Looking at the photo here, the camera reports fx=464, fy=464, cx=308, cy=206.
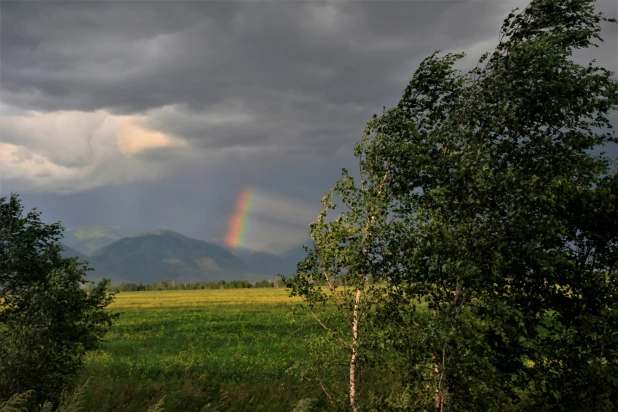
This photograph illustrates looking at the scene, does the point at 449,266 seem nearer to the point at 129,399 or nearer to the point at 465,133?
the point at 465,133

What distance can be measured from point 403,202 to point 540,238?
11.0 ft

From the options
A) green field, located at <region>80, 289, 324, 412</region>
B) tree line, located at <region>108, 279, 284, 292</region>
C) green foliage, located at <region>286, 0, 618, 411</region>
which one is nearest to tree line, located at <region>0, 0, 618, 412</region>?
green foliage, located at <region>286, 0, 618, 411</region>

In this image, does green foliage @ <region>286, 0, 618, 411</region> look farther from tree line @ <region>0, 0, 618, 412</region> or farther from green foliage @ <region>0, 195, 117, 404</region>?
green foliage @ <region>0, 195, 117, 404</region>

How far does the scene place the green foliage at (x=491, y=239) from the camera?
10.5 meters

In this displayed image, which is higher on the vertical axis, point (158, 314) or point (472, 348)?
point (472, 348)

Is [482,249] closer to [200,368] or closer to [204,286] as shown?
[200,368]

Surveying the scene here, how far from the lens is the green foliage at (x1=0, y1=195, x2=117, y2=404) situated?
14.3 metres

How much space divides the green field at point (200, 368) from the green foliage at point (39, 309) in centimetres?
451

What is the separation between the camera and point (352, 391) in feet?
42.0

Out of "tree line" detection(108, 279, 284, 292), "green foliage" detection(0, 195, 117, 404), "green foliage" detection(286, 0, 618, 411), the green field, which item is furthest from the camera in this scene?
"tree line" detection(108, 279, 284, 292)

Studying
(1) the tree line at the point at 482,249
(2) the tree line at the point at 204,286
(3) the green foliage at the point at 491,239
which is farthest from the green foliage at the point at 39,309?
(2) the tree line at the point at 204,286

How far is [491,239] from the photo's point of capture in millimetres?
10758

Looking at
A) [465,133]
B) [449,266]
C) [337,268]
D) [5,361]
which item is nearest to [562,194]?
[465,133]

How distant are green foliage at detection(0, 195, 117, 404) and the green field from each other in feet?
14.8
